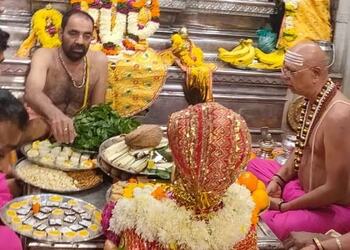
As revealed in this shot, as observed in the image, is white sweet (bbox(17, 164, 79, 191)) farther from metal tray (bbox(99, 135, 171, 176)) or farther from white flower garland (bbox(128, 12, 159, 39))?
white flower garland (bbox(128, 12, 159, 39))

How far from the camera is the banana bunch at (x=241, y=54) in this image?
5469 mm

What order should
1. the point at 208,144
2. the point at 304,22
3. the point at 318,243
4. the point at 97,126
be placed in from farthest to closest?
the point at 304,22
the point at 97,126
the point at 318,243
the point at 208,144

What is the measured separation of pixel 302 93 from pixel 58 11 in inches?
114

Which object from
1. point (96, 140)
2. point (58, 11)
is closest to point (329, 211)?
point (96, 140)

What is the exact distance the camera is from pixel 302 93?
3.25 meters

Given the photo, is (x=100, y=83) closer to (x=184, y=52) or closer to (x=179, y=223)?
(x=184, y=52)

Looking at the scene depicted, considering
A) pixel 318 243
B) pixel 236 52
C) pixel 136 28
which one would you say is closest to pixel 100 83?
pixel 136 28

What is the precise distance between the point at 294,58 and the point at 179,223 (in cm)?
151

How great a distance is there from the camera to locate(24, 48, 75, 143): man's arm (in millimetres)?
3021

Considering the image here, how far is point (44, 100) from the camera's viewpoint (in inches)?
150

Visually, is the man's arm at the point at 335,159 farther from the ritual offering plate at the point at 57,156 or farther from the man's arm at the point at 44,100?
the man's arm at the point at 44,100

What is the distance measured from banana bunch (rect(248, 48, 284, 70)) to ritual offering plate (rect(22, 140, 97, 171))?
2890 millimetres

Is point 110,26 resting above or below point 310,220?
above

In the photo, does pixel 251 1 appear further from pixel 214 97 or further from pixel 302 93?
pixel 302 93
